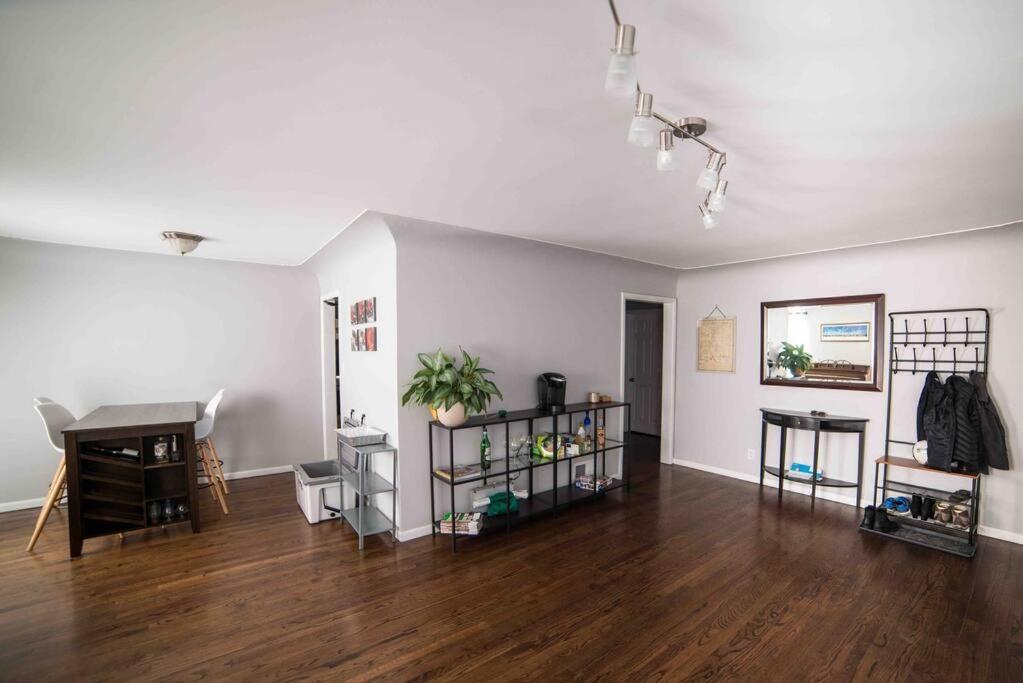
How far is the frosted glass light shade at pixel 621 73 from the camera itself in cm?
104

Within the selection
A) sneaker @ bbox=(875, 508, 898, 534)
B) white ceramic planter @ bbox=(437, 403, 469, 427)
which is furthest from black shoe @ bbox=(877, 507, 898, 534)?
white ceramic planter @ bbox=(437, 403, 469, 427)

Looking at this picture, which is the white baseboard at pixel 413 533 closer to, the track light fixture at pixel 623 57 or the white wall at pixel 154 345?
the white wall at pixel 154 345

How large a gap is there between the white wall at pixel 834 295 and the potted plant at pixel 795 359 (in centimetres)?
22

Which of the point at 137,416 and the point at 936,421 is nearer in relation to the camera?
the point at 936,421

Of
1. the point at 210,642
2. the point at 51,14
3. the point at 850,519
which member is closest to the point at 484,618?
the point at 210,642

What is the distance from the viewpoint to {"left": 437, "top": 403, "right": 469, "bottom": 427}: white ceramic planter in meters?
3.19

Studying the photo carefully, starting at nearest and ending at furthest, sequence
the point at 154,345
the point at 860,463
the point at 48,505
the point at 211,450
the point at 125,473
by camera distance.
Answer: the point at 48,505
the point at 125,473
the point at 860,463
the point at 211,450
the point at 154,345

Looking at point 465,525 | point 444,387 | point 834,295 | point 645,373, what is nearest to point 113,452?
point 444,387

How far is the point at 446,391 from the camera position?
10.2 feet

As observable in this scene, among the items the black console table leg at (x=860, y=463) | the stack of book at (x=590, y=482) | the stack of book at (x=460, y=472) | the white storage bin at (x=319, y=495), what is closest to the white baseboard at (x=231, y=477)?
the white storage bin at (x=319, y=495)

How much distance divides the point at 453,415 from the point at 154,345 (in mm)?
3540

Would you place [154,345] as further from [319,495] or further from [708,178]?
[708,178]

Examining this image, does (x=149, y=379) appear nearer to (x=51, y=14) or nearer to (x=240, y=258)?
(x=240, y=258)

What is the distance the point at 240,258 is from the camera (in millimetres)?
4715
